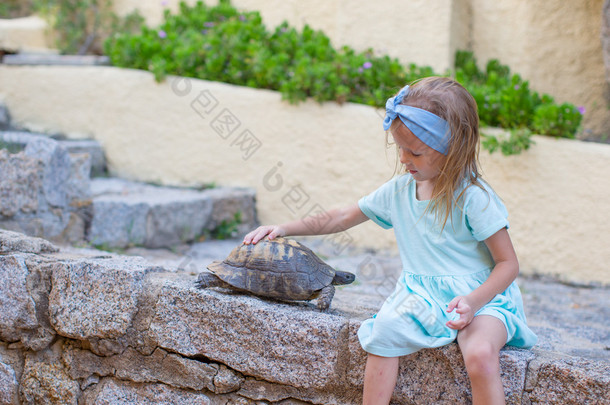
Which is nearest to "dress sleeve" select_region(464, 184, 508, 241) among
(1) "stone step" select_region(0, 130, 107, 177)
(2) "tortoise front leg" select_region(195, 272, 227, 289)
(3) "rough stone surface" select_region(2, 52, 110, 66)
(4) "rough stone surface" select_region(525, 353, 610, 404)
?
(4) "rough stone surface" select_region(525, 353, 610, 404)

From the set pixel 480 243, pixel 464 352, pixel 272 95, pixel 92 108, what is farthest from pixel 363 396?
pixel 92 108

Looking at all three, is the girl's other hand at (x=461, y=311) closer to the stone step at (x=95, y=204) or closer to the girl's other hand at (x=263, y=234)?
the girl's other hand at (x=263, y=234)

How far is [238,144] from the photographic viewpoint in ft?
18.8

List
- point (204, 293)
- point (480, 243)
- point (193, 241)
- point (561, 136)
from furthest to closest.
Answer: point (193, 241) → point (561, 136) → point (204, 293) → point (480, 243)

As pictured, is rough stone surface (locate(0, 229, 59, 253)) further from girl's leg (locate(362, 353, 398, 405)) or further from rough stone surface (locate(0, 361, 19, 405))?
girl's leg (locate(362, 353, 398, 405))

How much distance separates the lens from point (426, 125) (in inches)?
84.7

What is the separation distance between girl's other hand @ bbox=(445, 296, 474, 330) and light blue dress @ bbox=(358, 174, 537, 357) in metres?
0.06

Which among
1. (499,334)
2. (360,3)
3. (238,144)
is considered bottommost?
(238,144)

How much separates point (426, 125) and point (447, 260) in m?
0.53

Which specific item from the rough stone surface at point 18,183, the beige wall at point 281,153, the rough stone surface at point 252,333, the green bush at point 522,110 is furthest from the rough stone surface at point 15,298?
the green bush at point 522,110

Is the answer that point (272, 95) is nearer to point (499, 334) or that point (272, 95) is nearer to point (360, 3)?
point (360, 3)

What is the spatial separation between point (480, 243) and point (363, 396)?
2.40 ft

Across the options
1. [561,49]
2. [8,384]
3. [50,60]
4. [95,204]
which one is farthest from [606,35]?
[50,60]

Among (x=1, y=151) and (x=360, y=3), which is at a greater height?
(x=360, y=3)
